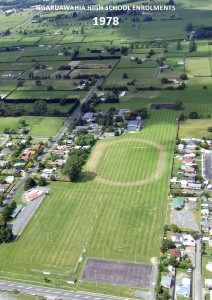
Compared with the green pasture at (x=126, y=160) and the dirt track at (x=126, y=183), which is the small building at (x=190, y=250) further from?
the green pasture at (x=126, y=160)

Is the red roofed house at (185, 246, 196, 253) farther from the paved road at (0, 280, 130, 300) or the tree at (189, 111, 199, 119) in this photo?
the tree at (189, 111, 199, 119)

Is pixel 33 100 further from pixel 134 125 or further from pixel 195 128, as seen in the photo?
pixel 195 128

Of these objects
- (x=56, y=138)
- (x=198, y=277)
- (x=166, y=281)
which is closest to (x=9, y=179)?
(x=56, y=138)

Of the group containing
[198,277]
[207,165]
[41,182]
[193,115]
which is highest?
[193,115]

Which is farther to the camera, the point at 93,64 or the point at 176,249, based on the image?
the point at 93,64

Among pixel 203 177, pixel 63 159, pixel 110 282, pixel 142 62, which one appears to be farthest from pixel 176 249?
pixel 142 62

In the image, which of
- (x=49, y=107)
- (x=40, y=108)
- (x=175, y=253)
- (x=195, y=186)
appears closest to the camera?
(x=175, y=253)

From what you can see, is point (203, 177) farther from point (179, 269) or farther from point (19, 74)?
point (19, 74)
